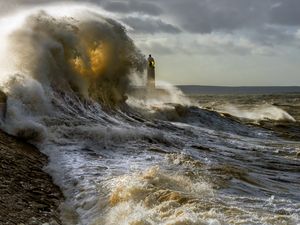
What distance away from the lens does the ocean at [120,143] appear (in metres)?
5.62

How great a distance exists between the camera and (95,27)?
17312 mm

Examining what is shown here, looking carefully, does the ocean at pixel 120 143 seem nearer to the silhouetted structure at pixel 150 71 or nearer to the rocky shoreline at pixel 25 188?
the rocky shoreline at pixel 25 188

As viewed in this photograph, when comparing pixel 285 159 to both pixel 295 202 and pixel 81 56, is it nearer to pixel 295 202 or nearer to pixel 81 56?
pixel 295 202

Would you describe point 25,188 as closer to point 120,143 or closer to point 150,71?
point 120,143

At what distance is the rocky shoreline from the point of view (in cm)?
530

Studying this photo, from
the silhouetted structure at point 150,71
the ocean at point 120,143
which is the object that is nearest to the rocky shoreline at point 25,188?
the ocean at point 120,143

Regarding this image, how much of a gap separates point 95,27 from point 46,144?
9220 millimetres

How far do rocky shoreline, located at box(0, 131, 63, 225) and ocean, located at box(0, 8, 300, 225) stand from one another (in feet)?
0.64

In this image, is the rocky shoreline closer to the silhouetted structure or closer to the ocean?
the ocean

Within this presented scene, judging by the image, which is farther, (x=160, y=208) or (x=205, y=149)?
(x=205, y=149)

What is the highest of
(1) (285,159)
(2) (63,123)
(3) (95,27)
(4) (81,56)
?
(3) (95,27)

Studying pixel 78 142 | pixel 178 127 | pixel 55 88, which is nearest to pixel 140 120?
pixel 178 127

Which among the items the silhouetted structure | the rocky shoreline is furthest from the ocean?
the silhouetted structure

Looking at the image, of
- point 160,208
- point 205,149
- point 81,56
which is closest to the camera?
point 160,208
